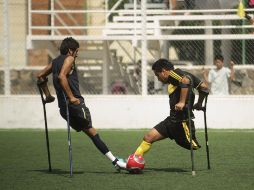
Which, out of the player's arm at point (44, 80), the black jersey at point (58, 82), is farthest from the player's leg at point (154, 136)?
the player's arm at point (44, 80)

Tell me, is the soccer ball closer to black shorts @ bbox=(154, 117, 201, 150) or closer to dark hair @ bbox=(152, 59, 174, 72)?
black shorts @ bbox=(154, 117, 201, 150)

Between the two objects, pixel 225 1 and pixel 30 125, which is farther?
pixel 225 1

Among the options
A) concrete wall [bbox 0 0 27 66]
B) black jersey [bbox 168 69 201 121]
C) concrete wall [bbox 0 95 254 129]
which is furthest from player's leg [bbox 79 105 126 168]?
concrete wall [bbox 0 0 27 66]

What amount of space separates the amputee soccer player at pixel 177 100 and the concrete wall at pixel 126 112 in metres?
7.97

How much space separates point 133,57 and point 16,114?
473cm

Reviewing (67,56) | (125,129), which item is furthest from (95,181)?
(125,129)

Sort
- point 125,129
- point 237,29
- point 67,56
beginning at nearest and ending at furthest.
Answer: point 67,56, point 125,129, point 237,29

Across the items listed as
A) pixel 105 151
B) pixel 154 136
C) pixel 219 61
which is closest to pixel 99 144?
pixel 105 151

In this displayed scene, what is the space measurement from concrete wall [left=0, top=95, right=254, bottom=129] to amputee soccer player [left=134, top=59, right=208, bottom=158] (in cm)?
797

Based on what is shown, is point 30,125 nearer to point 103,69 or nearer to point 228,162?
point 103,69

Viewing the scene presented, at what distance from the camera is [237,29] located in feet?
73.1

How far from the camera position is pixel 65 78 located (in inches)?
460

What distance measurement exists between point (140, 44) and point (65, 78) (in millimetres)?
11446

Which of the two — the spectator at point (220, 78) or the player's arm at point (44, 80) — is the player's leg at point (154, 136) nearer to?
the player's arm at point (44, 80)
